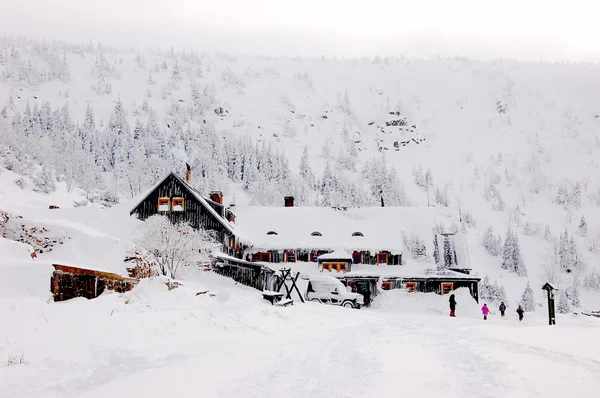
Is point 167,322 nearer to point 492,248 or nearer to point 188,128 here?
point 492,248

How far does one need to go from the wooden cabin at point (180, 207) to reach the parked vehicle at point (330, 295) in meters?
11.1

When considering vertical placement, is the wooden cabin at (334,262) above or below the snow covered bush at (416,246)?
below

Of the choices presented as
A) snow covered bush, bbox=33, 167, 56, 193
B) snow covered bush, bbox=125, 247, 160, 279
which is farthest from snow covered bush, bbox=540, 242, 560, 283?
snow covered bush, bbox=33, 167, 56, 193

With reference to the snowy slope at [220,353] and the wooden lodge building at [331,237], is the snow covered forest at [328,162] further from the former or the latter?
the snowy slope at [220,353]

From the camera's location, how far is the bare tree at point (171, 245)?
107 feet

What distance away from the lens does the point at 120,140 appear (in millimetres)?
133500

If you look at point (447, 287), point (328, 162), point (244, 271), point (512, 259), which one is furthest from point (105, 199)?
point (512, 259)

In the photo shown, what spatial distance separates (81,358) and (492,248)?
91.5 m

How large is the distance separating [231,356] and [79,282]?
5.93 metres

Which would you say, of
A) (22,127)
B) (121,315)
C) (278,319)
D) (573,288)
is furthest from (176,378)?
(22,127)

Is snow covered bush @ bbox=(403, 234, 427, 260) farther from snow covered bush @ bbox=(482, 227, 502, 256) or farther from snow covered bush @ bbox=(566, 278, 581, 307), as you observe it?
snow covered bush @ bbox=(482, 227, 502, 256)

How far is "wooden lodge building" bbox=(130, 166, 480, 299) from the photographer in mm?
43531

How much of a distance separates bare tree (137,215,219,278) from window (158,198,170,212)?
21.8 ft

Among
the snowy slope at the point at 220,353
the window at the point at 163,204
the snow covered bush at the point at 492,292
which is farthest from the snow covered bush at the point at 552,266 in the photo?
the snowy slope at the point at 220,353
